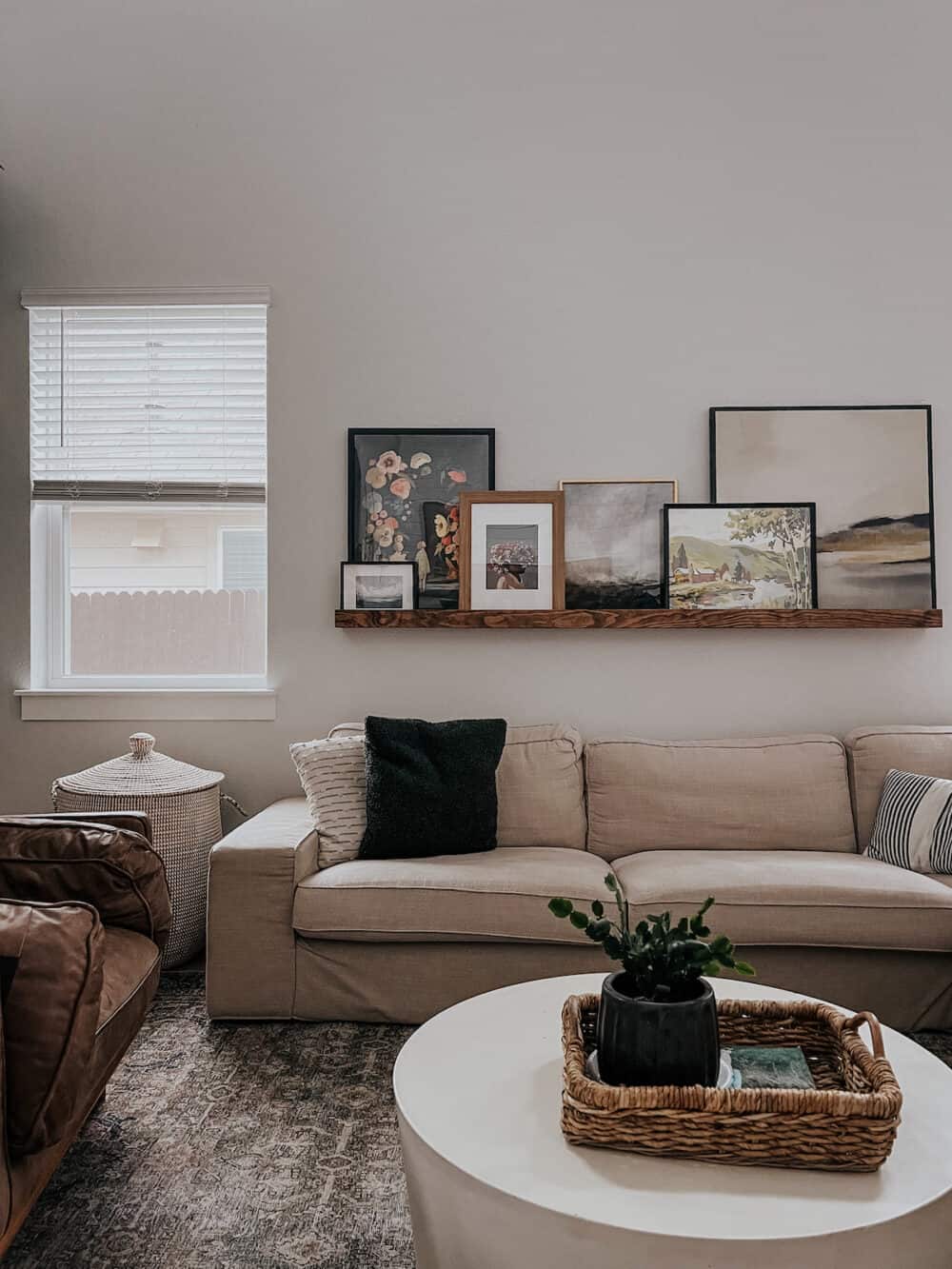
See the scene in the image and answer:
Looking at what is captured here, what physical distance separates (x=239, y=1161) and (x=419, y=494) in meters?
2.19

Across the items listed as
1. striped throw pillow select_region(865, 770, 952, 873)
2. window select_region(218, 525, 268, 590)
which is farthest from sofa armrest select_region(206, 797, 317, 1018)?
striped throw pillow select_region(865, 770, 952, 873)

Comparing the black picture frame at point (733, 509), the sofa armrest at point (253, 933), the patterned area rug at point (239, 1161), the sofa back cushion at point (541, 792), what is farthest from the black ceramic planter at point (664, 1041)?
the black picture frame at point (733, 509)

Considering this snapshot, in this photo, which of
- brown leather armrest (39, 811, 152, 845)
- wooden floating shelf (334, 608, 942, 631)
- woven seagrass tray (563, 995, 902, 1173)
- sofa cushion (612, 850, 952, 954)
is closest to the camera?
woven seagrass tray (563, 995, 902, 1173)

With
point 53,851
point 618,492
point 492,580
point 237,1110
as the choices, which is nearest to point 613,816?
point 492,580

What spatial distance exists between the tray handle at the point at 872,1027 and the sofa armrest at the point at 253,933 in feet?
5.02

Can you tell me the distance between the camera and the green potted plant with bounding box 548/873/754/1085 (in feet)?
4.59

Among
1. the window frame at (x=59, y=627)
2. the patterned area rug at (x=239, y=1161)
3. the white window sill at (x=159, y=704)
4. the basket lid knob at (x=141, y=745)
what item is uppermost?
the window frame at (x=59, y=627)

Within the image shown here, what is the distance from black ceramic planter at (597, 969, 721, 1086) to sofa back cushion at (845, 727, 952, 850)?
6.06 ft

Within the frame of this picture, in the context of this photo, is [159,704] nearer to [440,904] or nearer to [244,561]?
[244,561]

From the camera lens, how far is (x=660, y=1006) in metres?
1.40

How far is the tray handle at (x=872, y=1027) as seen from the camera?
1.42 meters

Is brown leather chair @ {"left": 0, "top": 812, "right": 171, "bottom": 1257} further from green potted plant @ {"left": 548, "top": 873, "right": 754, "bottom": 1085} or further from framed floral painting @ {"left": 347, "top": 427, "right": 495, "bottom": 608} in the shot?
framed floral painting @ {"left": 347, "top": 427, "right": 495, "bottom": 608}

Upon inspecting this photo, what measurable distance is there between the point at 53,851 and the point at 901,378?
122 inches

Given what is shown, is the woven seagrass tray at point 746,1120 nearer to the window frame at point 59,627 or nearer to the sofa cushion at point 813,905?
the sofa cushion at point 813,905
